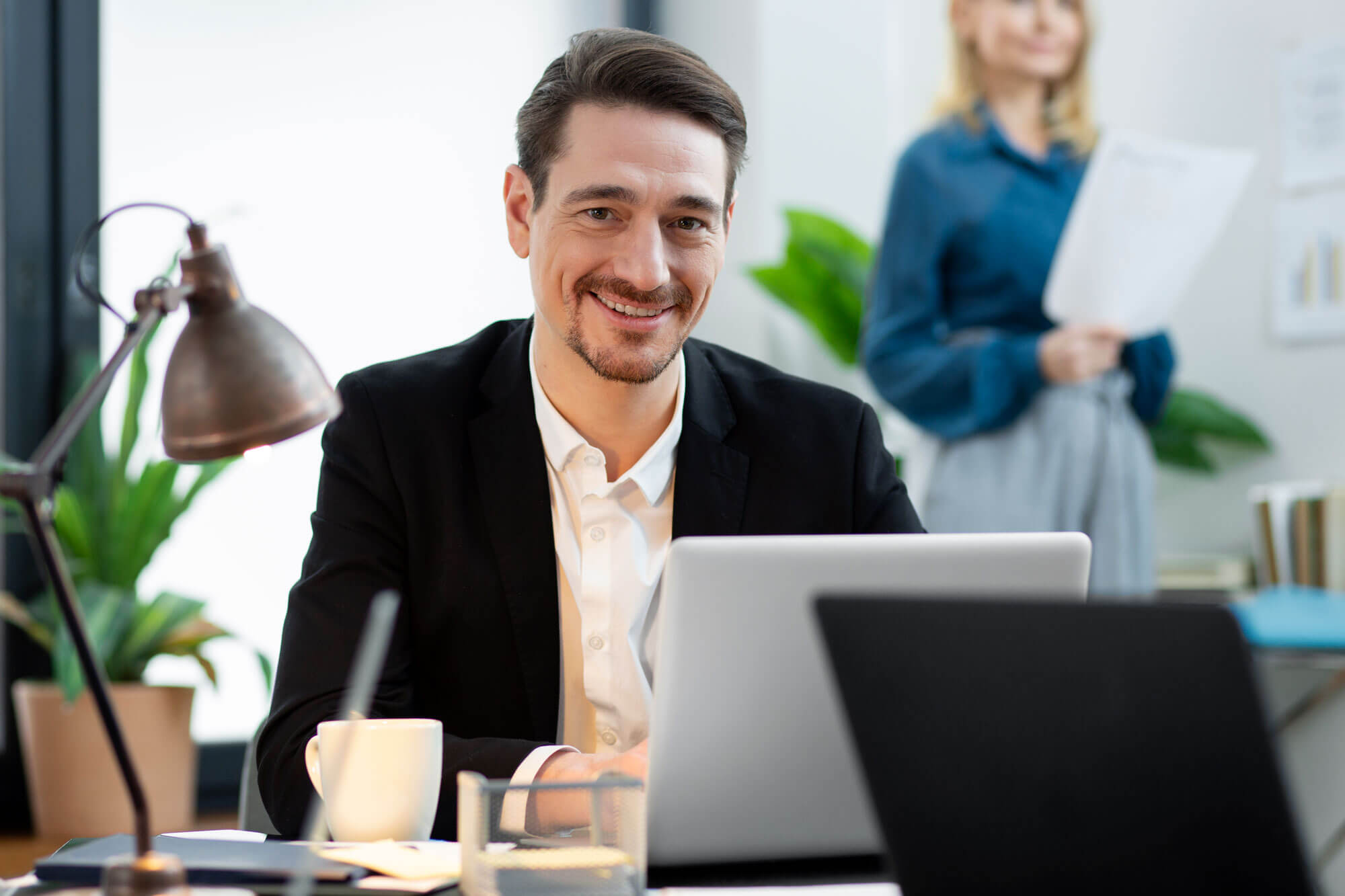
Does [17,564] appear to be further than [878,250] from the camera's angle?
Yes

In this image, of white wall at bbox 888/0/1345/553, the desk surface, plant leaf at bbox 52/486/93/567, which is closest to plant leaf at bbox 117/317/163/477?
plant leaf at bbox 52/486/93/567

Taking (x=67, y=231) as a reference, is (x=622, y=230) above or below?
below

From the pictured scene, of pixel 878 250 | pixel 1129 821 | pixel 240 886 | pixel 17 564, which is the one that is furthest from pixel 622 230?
pixel 17 564

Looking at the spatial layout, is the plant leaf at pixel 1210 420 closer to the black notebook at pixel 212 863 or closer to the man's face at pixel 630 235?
the man's face at pixel 630 235

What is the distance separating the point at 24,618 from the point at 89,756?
345 mm


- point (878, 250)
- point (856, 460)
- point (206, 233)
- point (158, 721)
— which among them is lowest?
point (158, 721)

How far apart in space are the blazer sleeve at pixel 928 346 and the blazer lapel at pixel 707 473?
3.99 ft

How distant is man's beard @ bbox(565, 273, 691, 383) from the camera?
1.50 meters

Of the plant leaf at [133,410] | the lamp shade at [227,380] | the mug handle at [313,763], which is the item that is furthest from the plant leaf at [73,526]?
the lamp shade at [227,380]

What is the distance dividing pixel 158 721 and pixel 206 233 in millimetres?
2607

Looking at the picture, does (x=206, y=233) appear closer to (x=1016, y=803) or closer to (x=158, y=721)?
(x=1016, y=803)

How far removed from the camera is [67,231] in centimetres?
345

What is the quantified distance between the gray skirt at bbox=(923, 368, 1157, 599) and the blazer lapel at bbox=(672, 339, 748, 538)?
1.23m

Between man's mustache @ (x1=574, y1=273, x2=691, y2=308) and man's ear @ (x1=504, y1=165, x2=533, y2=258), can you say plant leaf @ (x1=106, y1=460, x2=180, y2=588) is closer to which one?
man's ear @ (x1=504, y1=165, x2=533, y2=258)
